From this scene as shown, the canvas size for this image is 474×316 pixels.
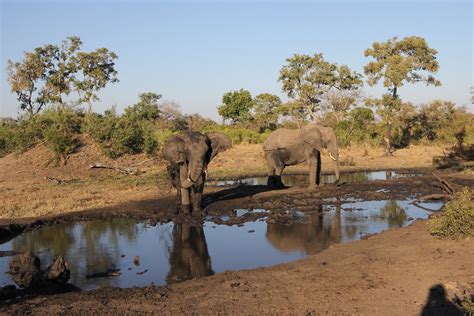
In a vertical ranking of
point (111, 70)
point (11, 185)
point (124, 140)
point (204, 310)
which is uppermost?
point (111, 70)

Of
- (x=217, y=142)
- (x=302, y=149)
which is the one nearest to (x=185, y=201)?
(x=217, y=142)

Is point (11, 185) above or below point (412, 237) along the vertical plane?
above

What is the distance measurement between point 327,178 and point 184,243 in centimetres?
1276

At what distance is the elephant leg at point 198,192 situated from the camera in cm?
1370

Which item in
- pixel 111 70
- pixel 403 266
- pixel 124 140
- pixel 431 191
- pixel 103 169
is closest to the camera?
pixel 403 266

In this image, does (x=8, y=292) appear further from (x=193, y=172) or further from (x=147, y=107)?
(x=147, y=107)

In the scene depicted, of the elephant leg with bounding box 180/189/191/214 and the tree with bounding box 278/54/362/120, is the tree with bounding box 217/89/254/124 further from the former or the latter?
the elephant leg with bounding box 180/189/191/214

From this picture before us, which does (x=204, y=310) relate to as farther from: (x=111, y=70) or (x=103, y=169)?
(x=111, y=70)

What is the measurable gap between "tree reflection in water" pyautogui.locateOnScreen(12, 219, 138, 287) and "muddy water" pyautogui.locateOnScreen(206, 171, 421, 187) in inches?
325

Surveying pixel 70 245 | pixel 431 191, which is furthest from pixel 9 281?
pixel 431 191

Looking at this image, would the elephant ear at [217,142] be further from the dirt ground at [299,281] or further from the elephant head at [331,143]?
the elephant head at [331,143]

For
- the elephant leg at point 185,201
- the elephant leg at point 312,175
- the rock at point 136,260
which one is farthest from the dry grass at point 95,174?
the rock at point 136,260

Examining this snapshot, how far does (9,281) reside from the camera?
27.1ft

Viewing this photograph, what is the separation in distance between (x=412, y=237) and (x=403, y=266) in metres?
2.24
